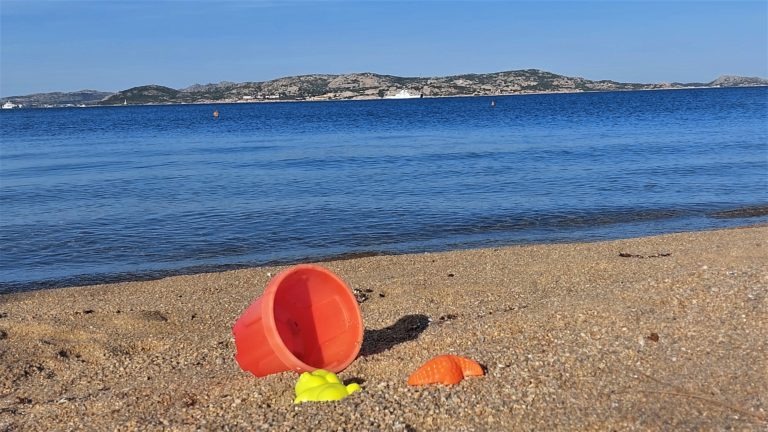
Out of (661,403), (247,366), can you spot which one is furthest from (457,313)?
(661,403)

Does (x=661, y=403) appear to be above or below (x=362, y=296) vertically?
above

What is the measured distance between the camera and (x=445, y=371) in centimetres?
510

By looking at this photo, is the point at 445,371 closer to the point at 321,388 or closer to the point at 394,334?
the point at 321,388

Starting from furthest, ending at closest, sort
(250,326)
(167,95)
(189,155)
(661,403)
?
1. (167,95)
2. (189,155)
3. (250,326)
4. (661,403)

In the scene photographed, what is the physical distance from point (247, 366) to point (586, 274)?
17.0 ft

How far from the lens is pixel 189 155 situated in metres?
31.5

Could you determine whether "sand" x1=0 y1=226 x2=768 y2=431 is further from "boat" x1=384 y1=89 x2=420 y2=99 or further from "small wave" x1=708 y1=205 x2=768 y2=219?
"boat" x1=384 y1=89 x2=420 y2=99

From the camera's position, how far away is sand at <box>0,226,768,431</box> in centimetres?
466

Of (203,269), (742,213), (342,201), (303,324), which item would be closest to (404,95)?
(342,201)

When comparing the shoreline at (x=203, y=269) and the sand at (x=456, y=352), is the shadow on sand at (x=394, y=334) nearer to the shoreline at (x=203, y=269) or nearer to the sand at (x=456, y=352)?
the sand at (x=456, y=352)

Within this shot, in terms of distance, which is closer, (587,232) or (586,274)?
(586,274)

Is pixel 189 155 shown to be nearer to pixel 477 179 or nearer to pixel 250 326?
pixel 477 179

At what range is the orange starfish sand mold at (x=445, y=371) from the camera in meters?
5.07

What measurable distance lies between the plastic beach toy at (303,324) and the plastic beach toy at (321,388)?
171mm
